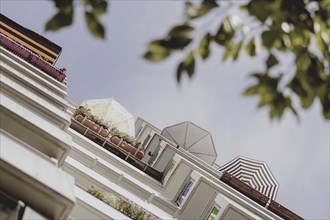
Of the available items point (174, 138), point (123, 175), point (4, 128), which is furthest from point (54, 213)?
point (174, 138)

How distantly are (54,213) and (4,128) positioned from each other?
2361mm

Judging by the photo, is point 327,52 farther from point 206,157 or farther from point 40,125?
point 206,157

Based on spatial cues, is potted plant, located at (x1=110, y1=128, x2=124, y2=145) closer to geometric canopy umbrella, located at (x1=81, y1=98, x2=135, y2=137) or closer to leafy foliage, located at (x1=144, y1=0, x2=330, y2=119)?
geometric canopy umbrella, located at (x1=81, y1=98, x2=135, y2=137)

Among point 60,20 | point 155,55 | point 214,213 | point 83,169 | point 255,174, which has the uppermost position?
point 255,174

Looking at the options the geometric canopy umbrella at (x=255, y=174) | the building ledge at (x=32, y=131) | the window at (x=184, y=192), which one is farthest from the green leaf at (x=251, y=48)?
the geometric canopy umbrella at (x=255, y=174)

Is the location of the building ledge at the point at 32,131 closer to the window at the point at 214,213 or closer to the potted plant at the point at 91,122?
the window at the point at 214,213

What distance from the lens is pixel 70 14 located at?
4133 millimetres

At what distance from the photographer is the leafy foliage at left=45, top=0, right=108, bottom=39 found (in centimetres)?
404

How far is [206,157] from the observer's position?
30.4m

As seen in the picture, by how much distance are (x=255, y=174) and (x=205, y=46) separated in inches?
1116

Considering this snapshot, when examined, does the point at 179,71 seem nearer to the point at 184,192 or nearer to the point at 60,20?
the point at 60,20

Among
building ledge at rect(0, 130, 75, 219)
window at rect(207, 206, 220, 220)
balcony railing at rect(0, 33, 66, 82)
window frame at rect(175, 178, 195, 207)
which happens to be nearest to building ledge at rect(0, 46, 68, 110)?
balcony railing at rect(0, 33, 66, 82)

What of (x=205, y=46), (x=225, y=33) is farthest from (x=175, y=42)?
(x=225, y=33)

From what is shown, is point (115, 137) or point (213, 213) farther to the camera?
point (115, 137)
